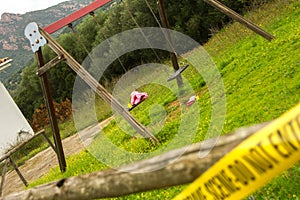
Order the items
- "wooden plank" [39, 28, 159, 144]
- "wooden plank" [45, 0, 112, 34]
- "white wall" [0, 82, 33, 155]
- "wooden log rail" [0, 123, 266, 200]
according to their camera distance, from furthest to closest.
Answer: "white wall" [0, 82, 33, 155] → "wooden plank" [45, 0, 112, 34] → "wooden plank" [39, 28, 159, 144] → "wooden log rail" [0, 123, 266, 200]

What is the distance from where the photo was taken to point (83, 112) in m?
23.6

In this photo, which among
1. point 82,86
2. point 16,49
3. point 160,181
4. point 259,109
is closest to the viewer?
point 160,181

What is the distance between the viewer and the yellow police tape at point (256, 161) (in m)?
1.87

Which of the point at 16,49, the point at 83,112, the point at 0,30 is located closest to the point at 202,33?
the point at 83,112

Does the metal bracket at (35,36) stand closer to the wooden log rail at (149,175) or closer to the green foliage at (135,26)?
the wooden log rail at (149,175)

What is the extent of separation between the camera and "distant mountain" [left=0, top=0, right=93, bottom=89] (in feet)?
328

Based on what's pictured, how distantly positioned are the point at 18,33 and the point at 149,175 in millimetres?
128488

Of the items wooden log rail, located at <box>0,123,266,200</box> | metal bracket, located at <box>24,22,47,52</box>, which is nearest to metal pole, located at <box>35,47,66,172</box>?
metal bracket, located at <box>24,22,47,52</box>

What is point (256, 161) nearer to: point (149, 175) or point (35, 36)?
point (149, 175)

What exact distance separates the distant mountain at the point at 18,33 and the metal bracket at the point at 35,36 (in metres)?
66.7

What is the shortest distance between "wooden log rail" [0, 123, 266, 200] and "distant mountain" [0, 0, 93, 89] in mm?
74173

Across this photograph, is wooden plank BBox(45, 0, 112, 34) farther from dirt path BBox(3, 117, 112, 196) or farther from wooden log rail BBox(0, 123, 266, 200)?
wooden log rail BBox(0, 123, 266, 200)

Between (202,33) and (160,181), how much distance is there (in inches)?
1000

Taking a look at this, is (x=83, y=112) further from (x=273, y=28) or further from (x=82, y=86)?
(x=273, y=28)
